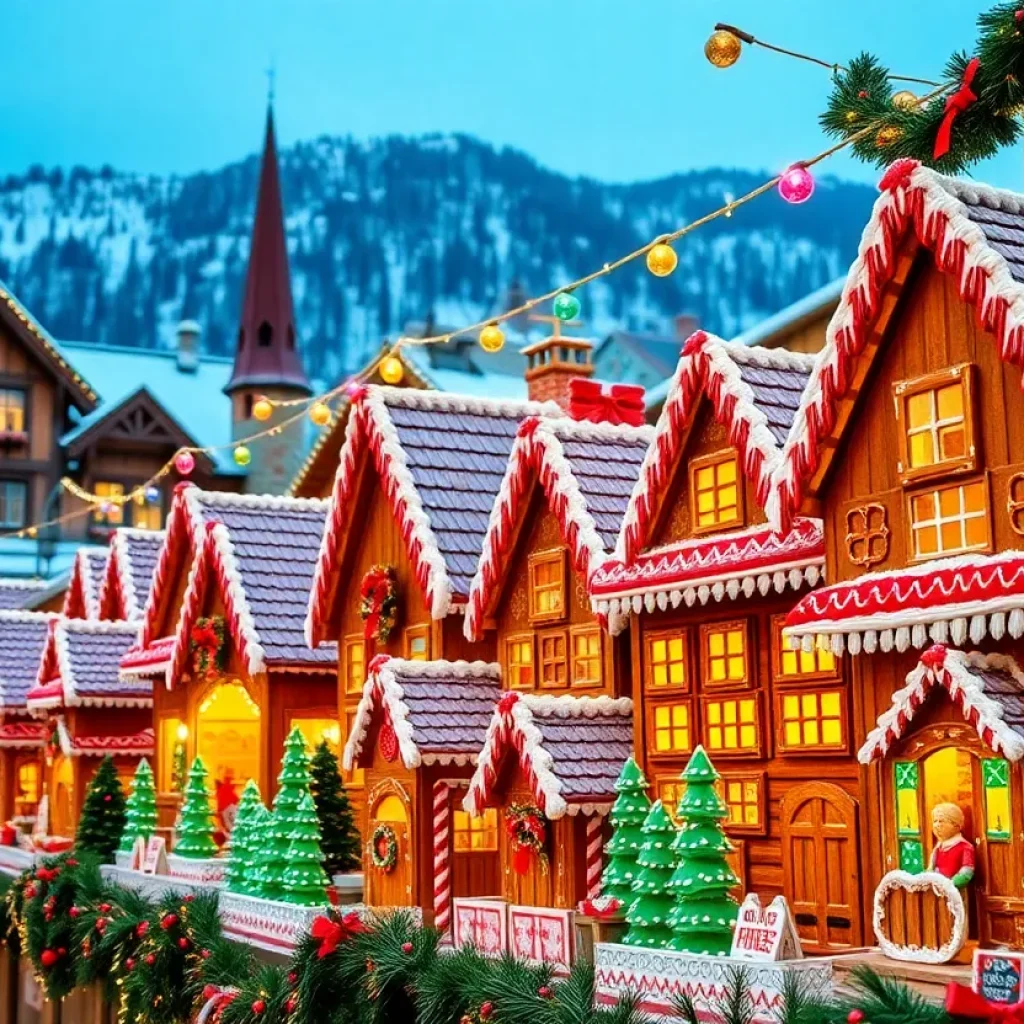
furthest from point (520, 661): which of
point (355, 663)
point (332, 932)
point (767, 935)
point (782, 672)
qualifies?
point (767, 935)

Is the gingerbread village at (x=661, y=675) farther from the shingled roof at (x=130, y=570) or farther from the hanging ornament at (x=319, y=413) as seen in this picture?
the shingled roof at (x=130, y=570)

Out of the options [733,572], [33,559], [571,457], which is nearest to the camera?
[733,572]

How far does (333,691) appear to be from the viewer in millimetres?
27141

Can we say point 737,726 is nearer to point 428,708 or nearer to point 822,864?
point 822,864

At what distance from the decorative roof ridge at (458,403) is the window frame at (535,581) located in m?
2.67

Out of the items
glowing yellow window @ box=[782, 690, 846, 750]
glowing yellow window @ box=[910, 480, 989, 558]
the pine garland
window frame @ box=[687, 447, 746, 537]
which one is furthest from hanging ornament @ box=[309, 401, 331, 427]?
the pine garland

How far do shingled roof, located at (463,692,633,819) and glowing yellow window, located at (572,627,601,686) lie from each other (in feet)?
2.86

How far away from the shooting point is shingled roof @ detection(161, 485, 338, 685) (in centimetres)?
2648

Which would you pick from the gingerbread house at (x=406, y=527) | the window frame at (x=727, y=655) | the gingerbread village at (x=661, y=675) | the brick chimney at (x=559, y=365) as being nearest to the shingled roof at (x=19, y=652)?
the gingerbread village at (x=661, y=675)

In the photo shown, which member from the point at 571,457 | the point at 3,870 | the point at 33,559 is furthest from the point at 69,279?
the point at 571,457

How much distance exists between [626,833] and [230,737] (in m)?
16.2

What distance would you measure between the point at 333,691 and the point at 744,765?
10.8 meters

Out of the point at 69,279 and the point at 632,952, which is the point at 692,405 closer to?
the point at 632,952

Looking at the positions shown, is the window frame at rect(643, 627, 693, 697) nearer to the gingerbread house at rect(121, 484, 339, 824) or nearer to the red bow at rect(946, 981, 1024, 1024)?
the red bow at rect(946, 981, 1024, 1024)
